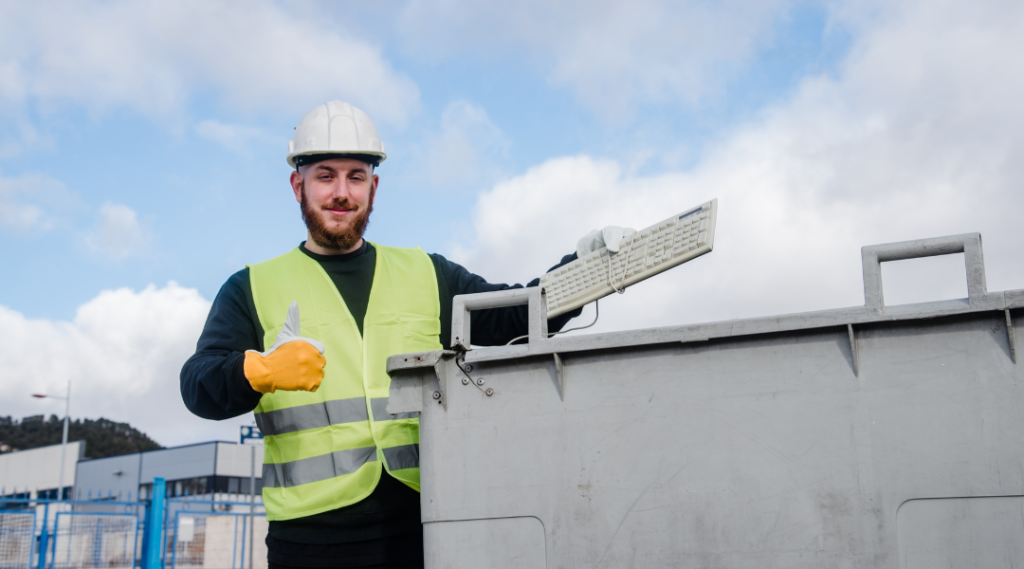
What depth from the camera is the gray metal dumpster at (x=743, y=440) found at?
1774mm

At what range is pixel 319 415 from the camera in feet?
9.21

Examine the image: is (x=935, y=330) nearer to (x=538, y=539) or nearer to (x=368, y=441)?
(x=538, y=539)

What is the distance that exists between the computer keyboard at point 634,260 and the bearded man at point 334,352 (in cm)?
17

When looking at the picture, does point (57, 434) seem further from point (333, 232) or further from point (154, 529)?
point (333, 232)

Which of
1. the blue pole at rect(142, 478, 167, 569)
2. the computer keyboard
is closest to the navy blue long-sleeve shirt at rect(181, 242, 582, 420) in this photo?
the computer keyboard

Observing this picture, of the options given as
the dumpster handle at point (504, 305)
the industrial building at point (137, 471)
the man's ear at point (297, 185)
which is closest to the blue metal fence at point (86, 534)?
the man's ear at point (297, 185)

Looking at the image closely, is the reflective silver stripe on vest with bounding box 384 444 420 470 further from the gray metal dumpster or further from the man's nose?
the man's nose

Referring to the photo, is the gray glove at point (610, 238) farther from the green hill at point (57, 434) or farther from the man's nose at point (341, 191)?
the green hill at point (57, 434)

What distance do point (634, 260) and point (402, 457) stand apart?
102cm

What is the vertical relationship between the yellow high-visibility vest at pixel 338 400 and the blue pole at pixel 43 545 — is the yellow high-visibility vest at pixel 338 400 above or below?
above

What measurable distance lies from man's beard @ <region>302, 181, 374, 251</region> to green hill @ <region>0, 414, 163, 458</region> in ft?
195

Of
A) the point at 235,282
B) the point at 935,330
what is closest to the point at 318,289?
the point at 235,282

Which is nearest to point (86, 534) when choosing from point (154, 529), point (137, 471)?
point (154, 529)

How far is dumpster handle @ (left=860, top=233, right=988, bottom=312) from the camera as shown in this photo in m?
1.85
